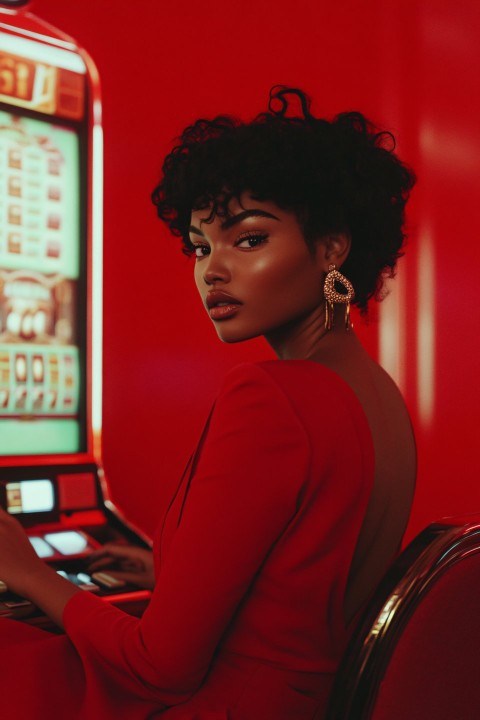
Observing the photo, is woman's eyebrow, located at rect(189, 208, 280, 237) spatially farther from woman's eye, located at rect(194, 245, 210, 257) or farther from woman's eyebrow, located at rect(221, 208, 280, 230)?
woman's eye, located at rect(194, 245, 210, 257)

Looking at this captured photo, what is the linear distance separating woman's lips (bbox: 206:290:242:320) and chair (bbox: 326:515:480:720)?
393 mm

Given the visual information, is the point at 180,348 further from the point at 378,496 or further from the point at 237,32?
the point at 378,496

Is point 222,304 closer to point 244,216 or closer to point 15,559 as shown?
point 244,216

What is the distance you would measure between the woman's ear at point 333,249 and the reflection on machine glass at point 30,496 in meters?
0.70

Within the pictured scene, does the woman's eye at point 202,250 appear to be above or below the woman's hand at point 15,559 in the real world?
above

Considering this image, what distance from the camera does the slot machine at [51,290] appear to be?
1439 mm

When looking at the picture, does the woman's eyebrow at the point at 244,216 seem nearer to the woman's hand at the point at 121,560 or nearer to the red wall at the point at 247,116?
the woman's hand at the point at 121,560

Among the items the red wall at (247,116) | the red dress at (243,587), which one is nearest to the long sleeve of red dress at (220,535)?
the red dress at (243,587)

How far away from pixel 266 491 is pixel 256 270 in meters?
0.30

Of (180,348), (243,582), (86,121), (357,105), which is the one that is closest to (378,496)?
(243,582)

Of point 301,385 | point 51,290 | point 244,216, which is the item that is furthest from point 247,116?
point 301,385

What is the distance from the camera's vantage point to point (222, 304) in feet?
3.31

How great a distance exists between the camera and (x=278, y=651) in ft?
2.84

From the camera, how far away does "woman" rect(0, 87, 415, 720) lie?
815 millimetres
